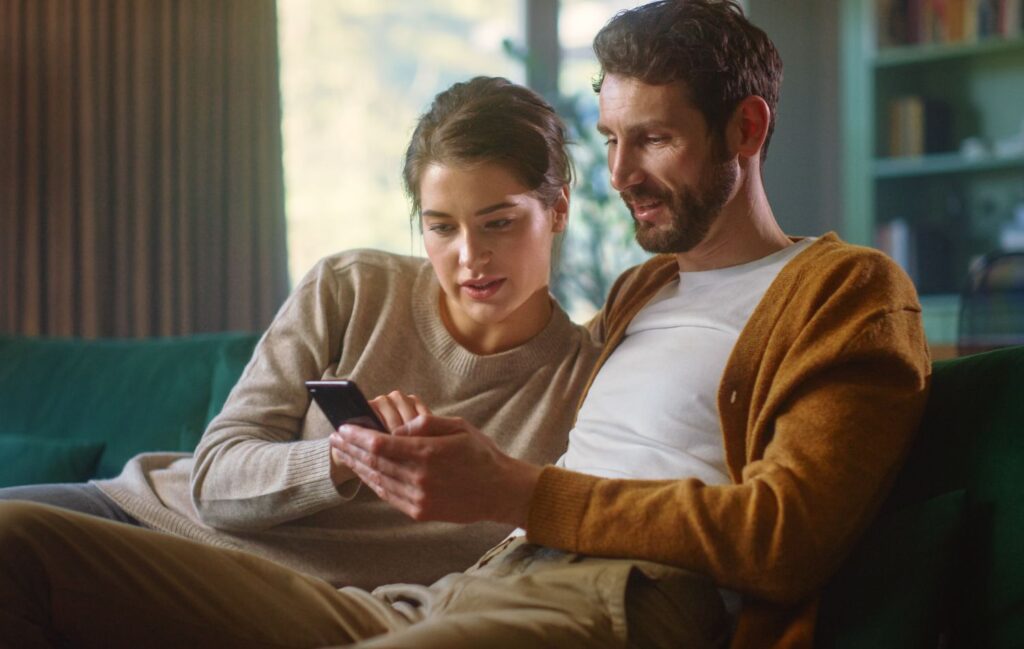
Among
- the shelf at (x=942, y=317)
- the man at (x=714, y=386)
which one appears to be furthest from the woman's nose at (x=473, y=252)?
the shelf at (x=942, y=317)

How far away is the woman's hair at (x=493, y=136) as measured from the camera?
64.0 inches

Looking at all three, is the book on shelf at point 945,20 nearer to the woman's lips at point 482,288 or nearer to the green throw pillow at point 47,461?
the woman's lips at point 482,288

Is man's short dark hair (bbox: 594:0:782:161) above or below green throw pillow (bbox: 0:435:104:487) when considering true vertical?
above

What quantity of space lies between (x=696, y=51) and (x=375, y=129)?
116 inches

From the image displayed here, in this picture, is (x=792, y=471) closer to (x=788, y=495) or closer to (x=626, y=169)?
(x=788, y=495)

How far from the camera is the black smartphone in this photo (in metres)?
1.27

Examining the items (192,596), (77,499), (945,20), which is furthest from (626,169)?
(945,20)

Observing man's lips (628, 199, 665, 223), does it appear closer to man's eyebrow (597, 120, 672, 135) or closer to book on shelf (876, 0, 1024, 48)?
man's eyebrow (597, 120, 672, 135)

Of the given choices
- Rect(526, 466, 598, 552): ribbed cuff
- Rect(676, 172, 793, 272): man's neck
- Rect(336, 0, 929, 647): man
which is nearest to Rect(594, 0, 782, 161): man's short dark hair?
Rect(336, 0, 929, 647): man

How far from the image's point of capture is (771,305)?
4.40 ft

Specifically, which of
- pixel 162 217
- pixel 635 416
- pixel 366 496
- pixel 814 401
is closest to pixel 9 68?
pixel 162 217

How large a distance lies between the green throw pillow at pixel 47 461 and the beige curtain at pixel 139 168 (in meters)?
1.17

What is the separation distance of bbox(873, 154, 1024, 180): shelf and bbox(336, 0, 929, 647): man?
10.2 ft

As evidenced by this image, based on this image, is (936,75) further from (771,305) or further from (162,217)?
(771,305)
